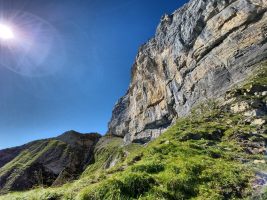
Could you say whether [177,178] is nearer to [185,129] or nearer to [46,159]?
[185,129]

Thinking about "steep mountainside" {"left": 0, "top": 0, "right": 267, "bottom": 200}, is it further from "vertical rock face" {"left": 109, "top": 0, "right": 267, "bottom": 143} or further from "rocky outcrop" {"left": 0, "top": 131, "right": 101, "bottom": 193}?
"rocky outcrop" {"left": 0, "top": 131, "right": 101, "bottom": 193}

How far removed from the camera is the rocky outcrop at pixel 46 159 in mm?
115319

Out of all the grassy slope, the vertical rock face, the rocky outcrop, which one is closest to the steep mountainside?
the grassy slope

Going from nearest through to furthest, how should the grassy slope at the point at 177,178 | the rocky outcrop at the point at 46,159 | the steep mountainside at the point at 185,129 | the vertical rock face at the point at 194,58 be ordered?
the grassy slope at the point at 177,178 → the steep mountainside at the point at 185,129 → the vertical rock face at the point at 194,58 → the rocky outcrop at the point at 46,159

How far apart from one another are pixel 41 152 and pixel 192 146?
134 metres

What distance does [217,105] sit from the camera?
44.8m

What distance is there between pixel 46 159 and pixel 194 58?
92011 mm

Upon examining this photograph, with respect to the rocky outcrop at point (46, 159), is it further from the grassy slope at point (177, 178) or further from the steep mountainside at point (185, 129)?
the grassy slope at point (177, 178)

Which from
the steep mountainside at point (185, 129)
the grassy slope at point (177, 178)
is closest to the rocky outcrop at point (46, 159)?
the steep mountainside at point (185, 129)

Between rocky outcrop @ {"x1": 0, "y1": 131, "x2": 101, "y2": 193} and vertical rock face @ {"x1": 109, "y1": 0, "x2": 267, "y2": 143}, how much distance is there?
108ft

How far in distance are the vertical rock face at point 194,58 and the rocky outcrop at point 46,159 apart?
32841 millimetres

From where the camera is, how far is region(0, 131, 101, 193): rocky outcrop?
378 feet

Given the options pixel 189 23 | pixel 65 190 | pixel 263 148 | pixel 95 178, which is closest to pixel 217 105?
pixel 263 148

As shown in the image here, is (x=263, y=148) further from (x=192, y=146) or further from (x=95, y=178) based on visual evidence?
(x=95, y=178)
